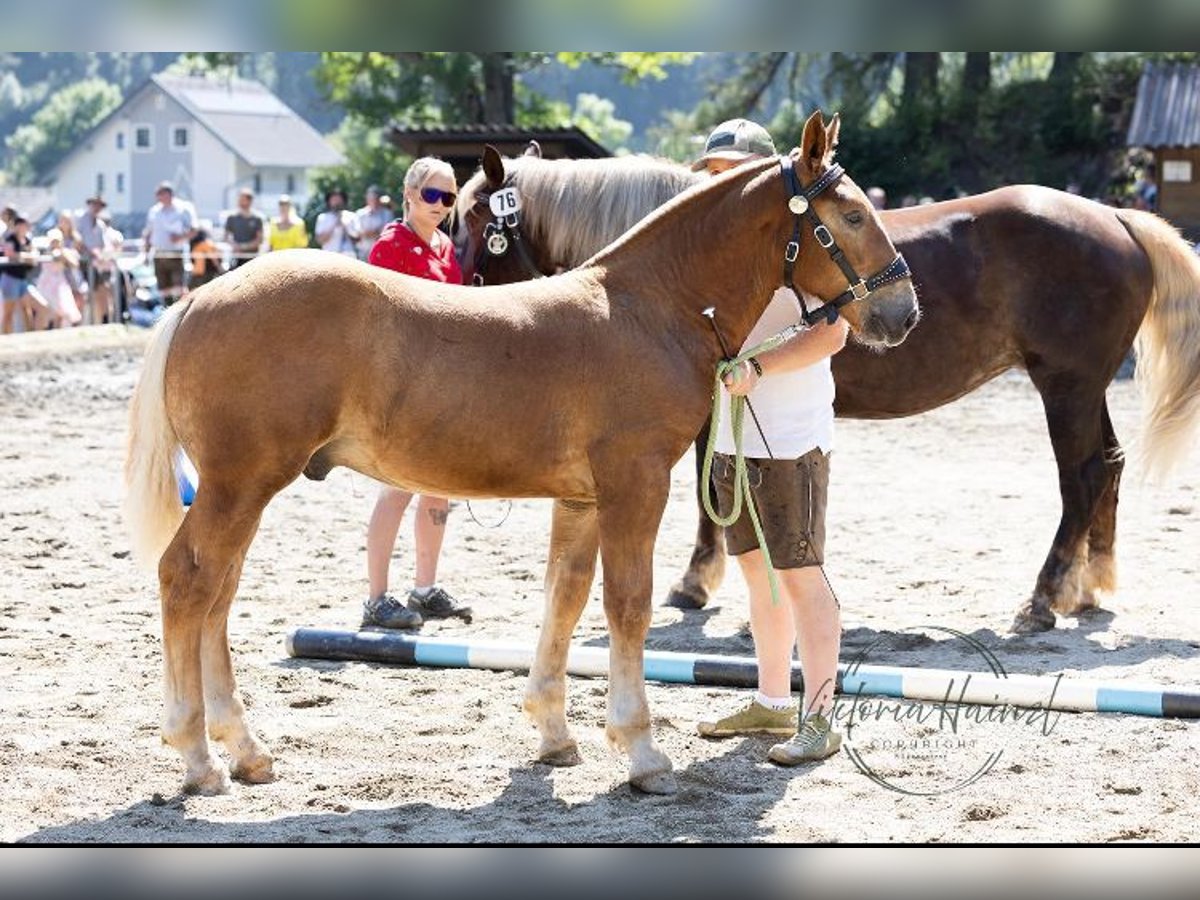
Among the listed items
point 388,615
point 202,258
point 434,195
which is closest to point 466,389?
point 434,195

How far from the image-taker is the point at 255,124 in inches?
2665

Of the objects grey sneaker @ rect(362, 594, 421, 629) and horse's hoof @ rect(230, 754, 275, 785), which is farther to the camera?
grey sneaker @ rect(362, 594, 421, 629)

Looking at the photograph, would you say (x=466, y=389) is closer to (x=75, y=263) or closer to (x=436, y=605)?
(x=436, y=605)

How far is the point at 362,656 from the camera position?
5926 mm

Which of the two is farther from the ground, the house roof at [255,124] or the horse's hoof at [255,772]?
the house roof at [255,124]

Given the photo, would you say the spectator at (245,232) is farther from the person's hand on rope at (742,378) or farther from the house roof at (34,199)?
the house roof at (34,199)

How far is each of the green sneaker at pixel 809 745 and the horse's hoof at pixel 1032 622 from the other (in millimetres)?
2013

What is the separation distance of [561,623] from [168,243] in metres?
16.6

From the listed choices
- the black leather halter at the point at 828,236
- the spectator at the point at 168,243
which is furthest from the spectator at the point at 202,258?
the black leather halter at the point at 828,236

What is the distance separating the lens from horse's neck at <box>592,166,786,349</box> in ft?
15.1

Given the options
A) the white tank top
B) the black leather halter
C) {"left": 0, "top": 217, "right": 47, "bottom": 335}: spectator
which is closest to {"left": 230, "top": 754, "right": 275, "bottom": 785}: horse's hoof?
the white tank top

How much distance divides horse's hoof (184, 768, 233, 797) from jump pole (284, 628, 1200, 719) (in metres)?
1.30

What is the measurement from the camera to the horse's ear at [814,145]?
14.1 feet

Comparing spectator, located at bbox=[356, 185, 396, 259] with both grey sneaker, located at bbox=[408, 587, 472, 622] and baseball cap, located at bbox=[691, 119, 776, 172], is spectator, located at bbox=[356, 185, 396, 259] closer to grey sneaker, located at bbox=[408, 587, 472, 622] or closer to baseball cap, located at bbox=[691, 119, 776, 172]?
grey sneaker, located at bbox=[408, 587, 472, 622]
